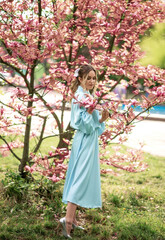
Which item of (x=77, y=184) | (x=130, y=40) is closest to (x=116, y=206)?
(x=77, y=184)

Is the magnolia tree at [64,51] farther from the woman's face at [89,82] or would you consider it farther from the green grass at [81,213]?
the green grass at [81,213]

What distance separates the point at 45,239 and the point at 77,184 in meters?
0.51

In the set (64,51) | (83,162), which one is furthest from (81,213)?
(64,51)

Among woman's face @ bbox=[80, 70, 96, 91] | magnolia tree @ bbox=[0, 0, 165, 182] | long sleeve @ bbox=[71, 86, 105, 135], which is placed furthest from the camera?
magnolia tree @ bbox=[0, 0, 165, 182]

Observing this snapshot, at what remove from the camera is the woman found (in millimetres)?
2434

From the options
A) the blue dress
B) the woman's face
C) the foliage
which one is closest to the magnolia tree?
the woman's face

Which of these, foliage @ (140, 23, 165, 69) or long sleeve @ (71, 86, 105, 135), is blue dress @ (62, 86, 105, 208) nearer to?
long sleeve @ (71, 86, 105, 135)

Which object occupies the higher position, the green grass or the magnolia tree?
the magnolia tree

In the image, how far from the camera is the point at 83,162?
247cm

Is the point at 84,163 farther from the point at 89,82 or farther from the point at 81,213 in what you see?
the point at 81,213

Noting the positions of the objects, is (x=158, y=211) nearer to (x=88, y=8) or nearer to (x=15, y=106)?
(x=15, y=106)

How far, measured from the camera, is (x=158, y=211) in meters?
3.42

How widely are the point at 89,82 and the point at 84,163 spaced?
67 centimetres


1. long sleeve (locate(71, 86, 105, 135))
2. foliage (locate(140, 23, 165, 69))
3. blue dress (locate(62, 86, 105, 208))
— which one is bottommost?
blue dress (locate(62, 86, 105, 208))
